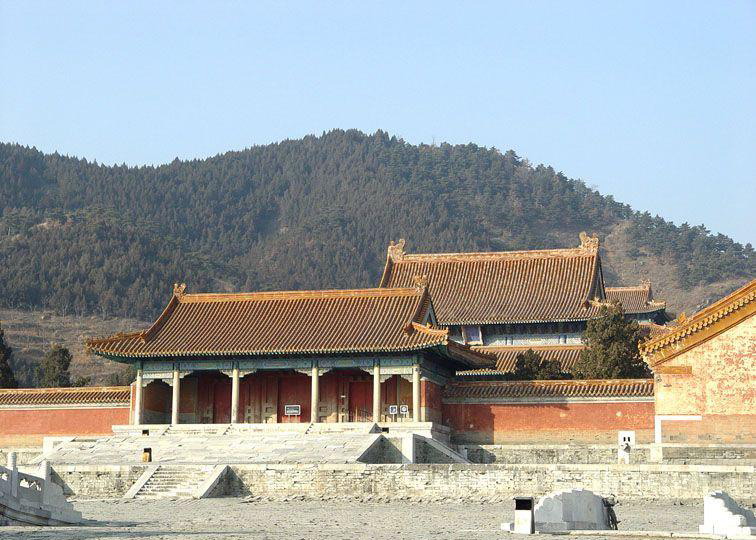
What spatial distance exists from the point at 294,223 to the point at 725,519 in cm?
12449

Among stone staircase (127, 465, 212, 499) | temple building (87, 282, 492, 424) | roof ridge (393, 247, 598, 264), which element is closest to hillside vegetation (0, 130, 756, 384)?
roof ridge (393, 247, 598, 264)

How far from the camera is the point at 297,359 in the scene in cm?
4419

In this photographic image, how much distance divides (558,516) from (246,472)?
42.9 ft

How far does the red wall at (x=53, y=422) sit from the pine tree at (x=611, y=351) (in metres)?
15.5

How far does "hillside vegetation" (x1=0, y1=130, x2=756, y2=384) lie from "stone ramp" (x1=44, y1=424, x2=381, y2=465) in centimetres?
6452

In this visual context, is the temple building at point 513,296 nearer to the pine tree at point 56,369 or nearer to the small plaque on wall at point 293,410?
the small plaque on wall at point 293,410

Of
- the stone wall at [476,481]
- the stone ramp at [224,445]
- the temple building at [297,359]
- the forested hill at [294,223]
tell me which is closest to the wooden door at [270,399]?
the temple building at [297,359]

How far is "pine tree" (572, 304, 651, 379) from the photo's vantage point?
44844 millimetres

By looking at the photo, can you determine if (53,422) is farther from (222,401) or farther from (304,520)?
(304,520)

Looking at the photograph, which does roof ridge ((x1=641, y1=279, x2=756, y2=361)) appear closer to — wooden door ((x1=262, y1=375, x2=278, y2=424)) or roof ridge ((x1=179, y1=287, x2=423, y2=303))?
roof ridge ((x1=179, y1=287, x2=423, y2=303))

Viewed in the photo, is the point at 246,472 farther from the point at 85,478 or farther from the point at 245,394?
the point at 245,394

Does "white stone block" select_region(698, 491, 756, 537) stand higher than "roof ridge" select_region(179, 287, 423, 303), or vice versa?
"roof ridge" select_region(179, 287, 423, 303)

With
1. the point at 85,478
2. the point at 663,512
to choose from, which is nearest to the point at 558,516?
the point at 663,512

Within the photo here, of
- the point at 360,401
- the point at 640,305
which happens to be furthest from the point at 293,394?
the point at 640,305
